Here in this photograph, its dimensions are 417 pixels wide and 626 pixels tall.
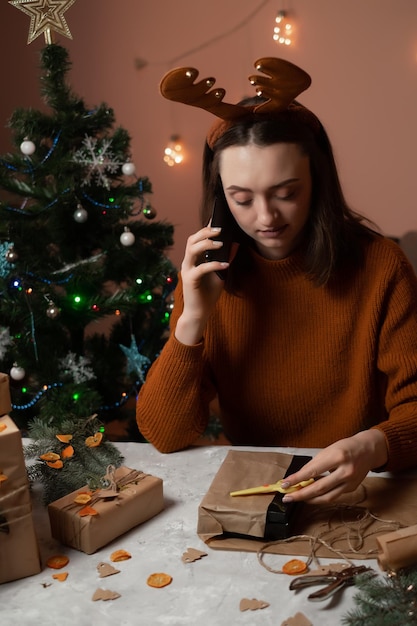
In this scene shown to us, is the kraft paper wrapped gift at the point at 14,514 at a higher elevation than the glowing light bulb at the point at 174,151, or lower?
lower

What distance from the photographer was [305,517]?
97cm

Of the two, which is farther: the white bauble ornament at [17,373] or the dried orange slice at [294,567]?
the white bauble ornament at [17,373]

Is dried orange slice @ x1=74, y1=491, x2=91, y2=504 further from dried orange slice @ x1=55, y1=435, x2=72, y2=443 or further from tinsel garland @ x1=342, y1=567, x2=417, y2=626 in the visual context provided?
tinsel garland @ x1=342, y1=567, x2=417, y2=626

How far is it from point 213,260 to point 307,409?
402mm

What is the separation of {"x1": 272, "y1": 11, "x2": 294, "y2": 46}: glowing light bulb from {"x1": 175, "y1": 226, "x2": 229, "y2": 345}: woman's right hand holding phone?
229cm

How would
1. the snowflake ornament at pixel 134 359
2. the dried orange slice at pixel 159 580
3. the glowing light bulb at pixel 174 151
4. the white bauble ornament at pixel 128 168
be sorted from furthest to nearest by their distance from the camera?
the glowing light bulb at pixel 174 151 → the snowflake ornament at pixel 134 359 → the white bauble ornament at pixel 128 168 → the dried orange slice at pixel 159 580

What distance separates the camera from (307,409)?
1467 millimetres

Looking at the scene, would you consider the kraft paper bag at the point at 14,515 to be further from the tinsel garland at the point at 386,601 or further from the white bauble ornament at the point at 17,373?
the white bauble ornament at the point at 17,373

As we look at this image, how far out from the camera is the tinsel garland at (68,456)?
1.05m

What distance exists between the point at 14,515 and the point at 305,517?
40 centimetres

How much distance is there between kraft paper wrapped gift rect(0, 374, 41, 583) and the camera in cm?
84

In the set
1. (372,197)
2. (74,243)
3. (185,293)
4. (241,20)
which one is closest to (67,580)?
(185,293)

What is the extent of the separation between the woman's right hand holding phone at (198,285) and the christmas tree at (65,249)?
0.75m

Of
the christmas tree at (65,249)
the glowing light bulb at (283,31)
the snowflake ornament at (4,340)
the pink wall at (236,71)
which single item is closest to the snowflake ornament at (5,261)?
the christmas tree at (65,249)
